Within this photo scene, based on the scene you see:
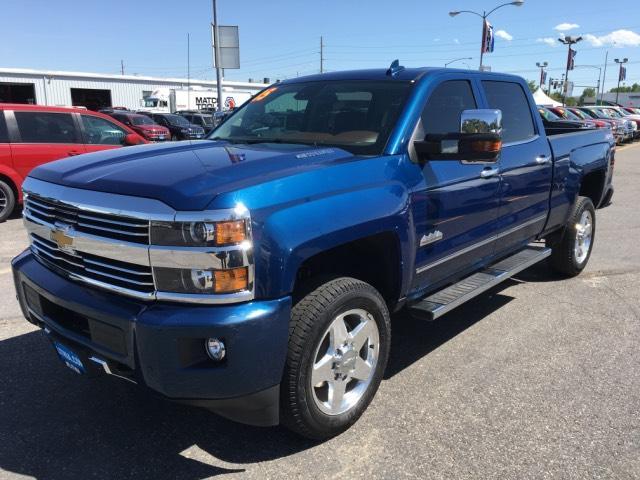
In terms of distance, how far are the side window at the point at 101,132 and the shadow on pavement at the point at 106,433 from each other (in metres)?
6.45

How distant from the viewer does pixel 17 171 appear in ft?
28.3

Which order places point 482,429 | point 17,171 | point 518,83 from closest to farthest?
point 482,429, point 518,83, point 17,171

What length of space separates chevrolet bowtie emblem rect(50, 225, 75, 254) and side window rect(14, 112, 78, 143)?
6985 millimetres

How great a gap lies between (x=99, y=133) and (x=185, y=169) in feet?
25.4

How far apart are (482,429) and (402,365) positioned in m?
0.87

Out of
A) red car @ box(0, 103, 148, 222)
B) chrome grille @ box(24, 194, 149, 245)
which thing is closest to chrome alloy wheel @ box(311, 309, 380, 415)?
chrome grille @ box(24, 194, 149, 245)

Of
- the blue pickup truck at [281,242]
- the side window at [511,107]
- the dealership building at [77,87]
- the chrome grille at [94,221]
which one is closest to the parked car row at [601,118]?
the side window at [511,107]

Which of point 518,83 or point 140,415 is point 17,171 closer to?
point 140,415

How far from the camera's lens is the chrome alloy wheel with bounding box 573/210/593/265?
568 centimetres

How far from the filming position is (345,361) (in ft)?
9.55

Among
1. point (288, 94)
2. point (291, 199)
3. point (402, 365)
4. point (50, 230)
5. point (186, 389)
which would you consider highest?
point (288, 94)

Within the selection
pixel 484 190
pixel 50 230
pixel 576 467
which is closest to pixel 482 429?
pixel 576 467

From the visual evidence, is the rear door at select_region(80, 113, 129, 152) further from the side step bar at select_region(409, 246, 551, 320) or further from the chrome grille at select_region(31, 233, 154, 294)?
the side step bar at select_region(409, 246, 551, 320)

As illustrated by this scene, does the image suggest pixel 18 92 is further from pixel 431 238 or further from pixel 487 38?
pixel 431 238
